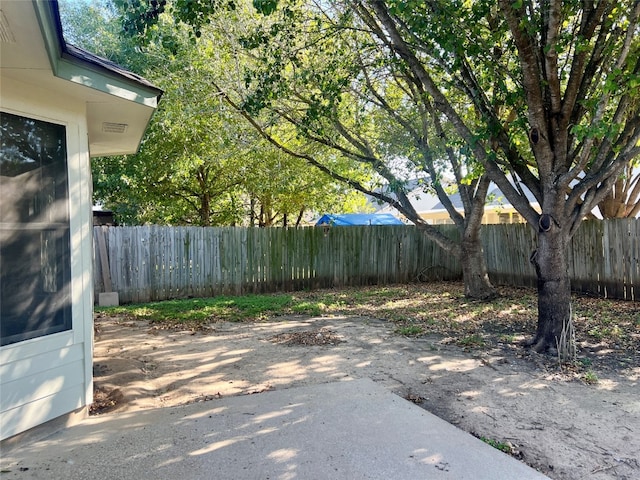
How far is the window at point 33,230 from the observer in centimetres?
281

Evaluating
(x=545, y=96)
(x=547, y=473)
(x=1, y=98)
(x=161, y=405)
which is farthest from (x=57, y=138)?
(x=545, y=96)

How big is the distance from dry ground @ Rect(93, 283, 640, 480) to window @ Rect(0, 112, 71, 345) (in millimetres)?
1039

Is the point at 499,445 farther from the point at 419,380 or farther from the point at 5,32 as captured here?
the point at 5,32

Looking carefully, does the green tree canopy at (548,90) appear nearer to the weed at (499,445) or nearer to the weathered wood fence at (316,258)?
the weed at (499,445)

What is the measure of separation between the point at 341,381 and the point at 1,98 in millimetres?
3504

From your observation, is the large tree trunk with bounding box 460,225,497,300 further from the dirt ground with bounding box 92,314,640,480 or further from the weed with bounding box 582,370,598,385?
the weed with bounding box 582,370,598,385

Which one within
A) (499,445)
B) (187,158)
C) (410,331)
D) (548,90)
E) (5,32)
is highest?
(187,158)

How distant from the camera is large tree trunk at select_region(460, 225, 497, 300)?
8.83 m

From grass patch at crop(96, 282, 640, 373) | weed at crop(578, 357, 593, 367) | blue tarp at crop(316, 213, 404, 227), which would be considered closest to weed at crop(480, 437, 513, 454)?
grass patch at crop(96, 282, 640, 373)

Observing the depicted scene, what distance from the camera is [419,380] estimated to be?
4.26 metres

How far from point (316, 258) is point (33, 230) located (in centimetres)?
849

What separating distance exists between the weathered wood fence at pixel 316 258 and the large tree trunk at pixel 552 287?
13.1ft

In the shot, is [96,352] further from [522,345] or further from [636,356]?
[636,356]

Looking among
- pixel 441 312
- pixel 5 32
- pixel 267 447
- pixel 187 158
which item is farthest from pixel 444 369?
pixel 187 158
